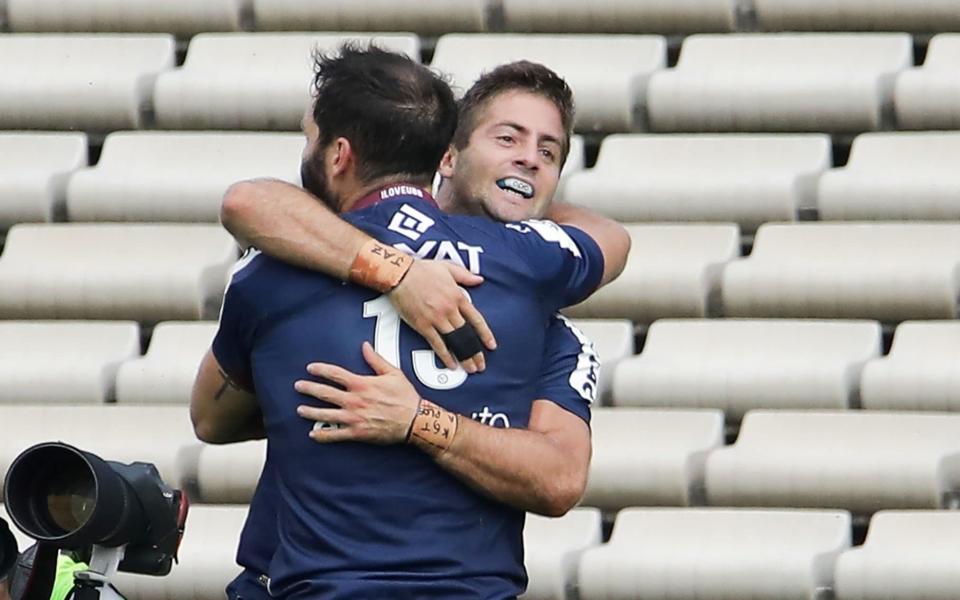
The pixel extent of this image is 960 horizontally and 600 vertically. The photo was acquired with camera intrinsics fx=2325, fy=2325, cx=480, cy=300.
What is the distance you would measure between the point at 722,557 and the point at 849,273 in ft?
2.33

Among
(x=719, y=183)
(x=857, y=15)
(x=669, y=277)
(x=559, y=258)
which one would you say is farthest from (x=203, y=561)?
(x=857, y=15)

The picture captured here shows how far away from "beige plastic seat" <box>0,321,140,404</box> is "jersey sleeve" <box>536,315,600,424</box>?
2.04m

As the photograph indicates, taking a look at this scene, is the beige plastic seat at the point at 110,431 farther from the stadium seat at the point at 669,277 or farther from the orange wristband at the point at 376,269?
the orange wristband at the point at 376,269

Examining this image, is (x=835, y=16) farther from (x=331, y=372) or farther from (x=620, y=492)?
(x=331, y=372)

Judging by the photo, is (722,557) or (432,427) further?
(722,557)

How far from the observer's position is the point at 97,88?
5234 millimetres

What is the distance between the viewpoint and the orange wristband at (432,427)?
8.70 feet

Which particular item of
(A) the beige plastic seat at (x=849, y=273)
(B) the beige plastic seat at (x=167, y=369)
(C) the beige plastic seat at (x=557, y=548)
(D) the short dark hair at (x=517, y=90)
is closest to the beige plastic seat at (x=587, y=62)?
(A) the beige plastic seat at (x=849, y=273)

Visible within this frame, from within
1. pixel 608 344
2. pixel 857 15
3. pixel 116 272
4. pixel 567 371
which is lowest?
pixel 567 371

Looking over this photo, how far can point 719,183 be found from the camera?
479 cm

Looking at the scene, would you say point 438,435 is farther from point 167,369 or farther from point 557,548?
point 167,369

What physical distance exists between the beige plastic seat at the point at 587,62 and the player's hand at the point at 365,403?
229 cm

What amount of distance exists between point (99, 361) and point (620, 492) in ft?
3.72

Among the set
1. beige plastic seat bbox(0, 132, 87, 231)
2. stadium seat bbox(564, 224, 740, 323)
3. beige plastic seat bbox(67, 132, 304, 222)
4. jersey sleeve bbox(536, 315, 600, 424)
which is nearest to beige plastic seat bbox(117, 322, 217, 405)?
beige plastic seat bbox(67, 132, 304, 222)
